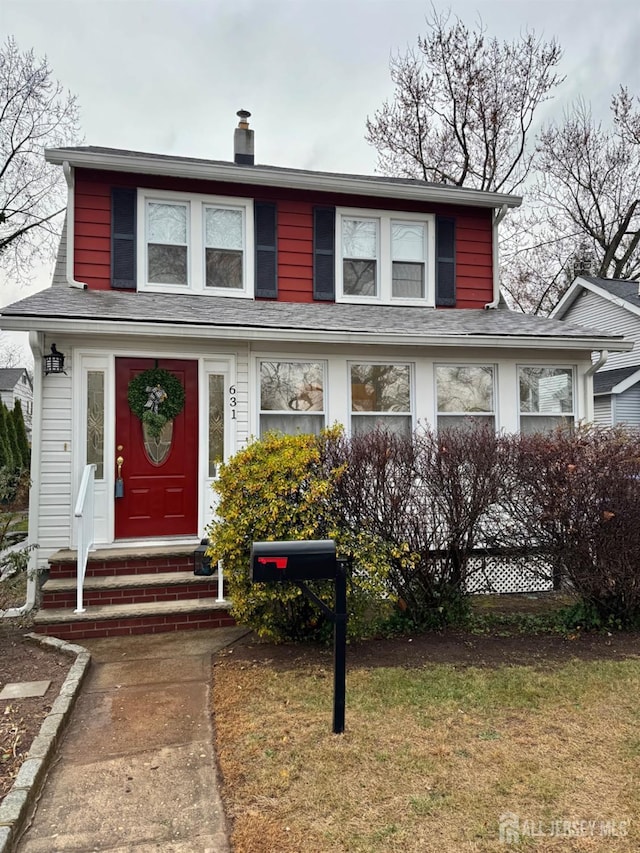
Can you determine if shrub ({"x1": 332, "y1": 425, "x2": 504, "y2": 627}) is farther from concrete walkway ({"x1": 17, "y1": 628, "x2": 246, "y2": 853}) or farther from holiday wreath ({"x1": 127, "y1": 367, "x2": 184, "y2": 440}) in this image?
holiday wreath ({"x1": 127, "y1": 367, "x2": 184, "y2": 440})

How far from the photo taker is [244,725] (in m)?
3.33

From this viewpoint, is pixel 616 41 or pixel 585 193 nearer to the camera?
pixel 616 41

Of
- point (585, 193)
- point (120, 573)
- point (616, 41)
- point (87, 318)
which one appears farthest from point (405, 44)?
point (120, 573)

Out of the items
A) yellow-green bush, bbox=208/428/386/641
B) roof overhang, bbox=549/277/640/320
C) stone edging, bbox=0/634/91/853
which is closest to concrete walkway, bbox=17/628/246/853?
stone edging, bbox=0/634/91/853

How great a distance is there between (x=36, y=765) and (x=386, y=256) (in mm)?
7070

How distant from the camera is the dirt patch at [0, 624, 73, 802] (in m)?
2.96

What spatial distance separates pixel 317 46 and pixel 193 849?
13461 mm

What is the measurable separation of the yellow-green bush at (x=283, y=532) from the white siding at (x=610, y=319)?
44.3ft

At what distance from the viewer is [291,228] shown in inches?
303

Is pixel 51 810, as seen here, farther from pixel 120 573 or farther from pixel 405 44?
pixel 405 44

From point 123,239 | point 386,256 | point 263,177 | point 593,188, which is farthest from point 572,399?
point 593,188

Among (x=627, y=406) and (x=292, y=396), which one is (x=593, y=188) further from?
(x=292, y=396)

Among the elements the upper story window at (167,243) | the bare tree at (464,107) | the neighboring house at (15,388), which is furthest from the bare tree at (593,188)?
the neighboring house at (15,388)

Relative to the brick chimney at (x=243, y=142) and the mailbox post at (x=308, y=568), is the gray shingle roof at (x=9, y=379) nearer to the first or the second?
the brick chimney at (x=243, y=142)
